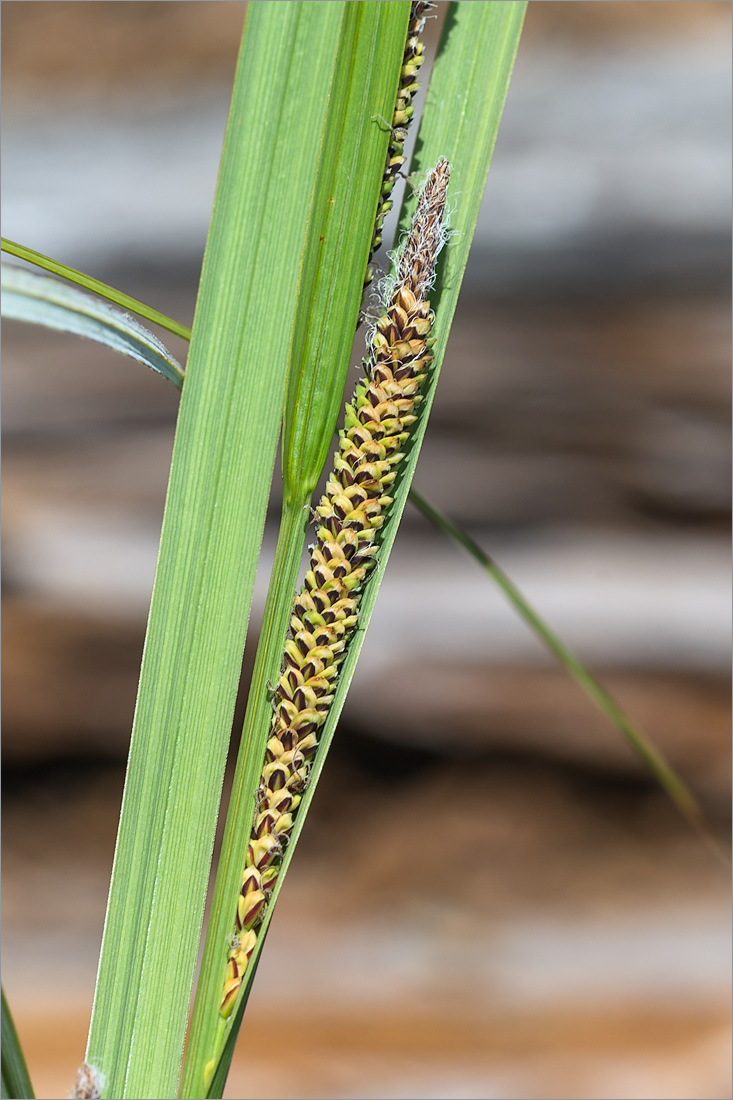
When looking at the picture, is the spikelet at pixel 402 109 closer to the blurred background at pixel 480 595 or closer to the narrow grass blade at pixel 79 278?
the narrow grass blade at pixel 79 278

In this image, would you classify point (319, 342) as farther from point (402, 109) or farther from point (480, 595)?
point (480, 595)

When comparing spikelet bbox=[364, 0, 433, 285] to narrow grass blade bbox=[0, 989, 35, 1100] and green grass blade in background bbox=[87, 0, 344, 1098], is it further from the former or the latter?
narrow grass blade bbox=[0, 989, 35, 1100]

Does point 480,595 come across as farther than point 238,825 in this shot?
Yes

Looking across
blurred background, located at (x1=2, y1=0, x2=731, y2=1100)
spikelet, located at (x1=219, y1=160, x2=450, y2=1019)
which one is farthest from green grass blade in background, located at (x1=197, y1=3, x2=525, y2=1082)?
blurred background, located at (x1=2, y1=0, x2=731, y2=1100)

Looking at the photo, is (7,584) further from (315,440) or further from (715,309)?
(715,309)

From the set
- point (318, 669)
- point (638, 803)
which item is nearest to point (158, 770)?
point (318, 669)

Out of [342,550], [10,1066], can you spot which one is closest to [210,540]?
[342,550]

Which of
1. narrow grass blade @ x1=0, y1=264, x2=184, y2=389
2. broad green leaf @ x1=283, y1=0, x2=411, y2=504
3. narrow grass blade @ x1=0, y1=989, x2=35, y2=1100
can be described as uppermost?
broad green leaf @ x1=283, y1=0, x2=411, y2=504
